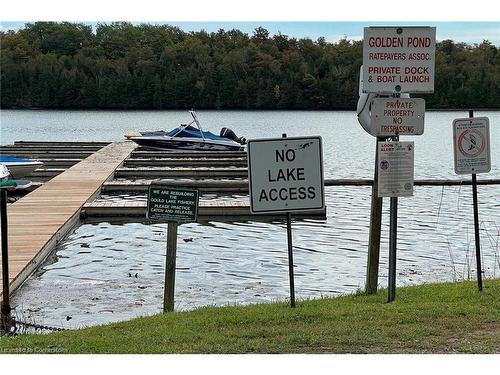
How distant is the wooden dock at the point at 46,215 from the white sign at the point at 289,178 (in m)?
4.05

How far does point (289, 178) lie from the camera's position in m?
7.76

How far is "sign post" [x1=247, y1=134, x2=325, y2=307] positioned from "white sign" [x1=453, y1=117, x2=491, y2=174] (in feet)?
4.87

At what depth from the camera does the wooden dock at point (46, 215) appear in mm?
11852

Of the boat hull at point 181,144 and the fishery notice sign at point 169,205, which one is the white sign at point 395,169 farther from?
the boat hull at point 181,144

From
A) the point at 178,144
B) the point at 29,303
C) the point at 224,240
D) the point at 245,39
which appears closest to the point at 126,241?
the point at 224,240

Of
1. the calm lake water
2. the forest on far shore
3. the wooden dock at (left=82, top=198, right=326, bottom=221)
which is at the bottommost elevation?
the calm lake water

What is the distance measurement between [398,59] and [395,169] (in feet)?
3.33

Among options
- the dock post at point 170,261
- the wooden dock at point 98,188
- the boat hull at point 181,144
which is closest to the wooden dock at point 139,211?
the wooden dock at point 98,188

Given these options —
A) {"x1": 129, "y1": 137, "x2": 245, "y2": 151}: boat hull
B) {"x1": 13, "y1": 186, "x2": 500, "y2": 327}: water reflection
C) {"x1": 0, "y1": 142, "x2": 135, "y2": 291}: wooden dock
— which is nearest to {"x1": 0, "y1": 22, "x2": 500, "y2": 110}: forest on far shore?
{"x1": 129, "y1": 137, "x2": 245, "y2": 151}: boat hull

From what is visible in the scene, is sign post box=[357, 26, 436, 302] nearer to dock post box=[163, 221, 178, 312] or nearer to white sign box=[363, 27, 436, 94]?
white sign box=[363, 27, 436, 94]

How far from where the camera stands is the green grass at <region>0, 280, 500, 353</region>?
20.5ft

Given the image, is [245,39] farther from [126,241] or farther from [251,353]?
[251,353]

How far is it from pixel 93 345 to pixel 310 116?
84873mm

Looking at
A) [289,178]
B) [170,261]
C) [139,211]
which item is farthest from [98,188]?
Answer: [289,178]
